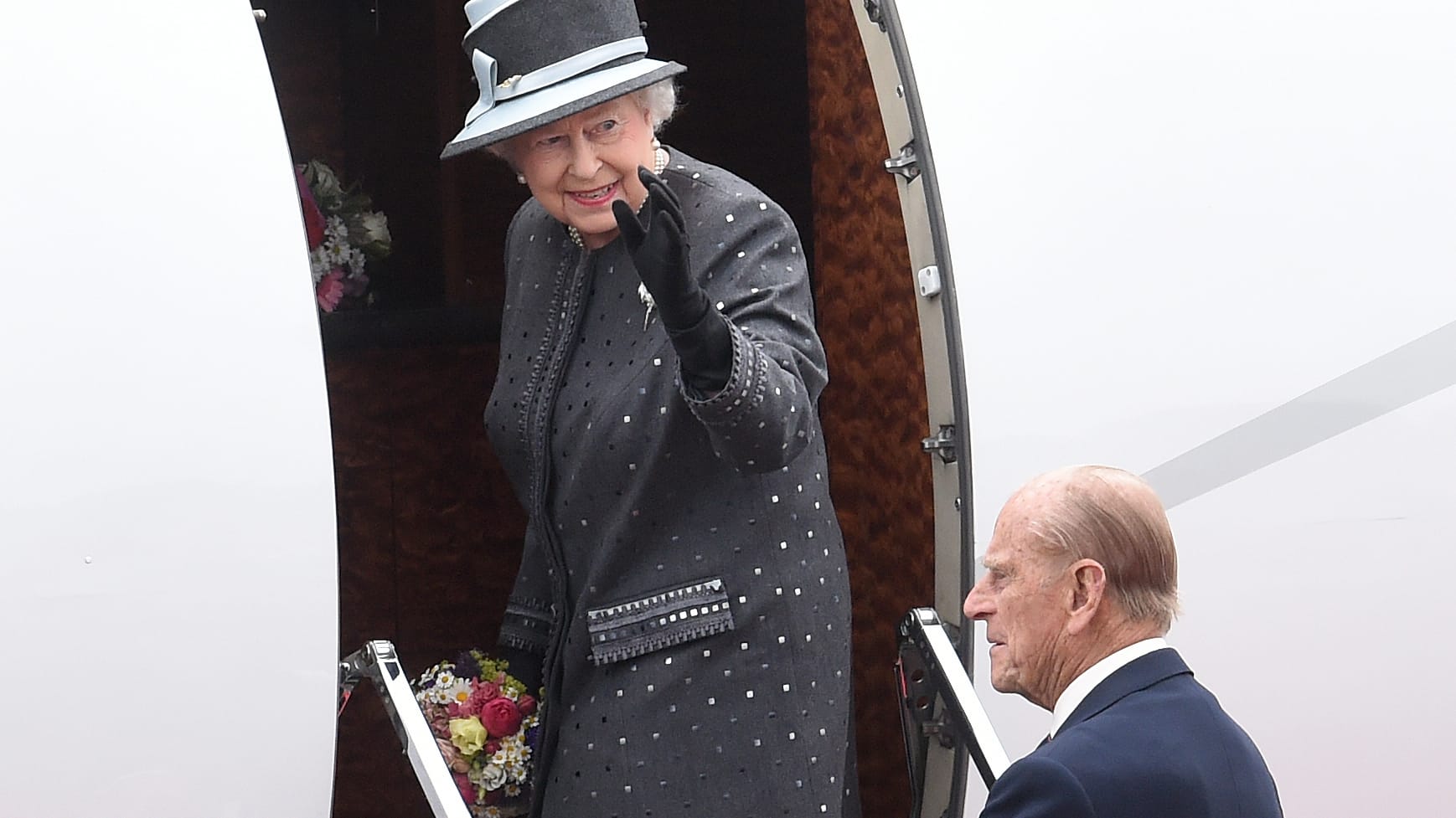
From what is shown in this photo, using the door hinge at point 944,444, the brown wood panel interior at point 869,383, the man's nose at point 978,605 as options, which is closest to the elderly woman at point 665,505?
the door hinge at point 944,444

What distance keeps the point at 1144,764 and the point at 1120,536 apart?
23 centimetres

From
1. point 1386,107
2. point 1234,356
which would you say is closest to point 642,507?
point 1234,356

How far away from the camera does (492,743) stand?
245 cm

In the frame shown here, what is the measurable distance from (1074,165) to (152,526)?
4.01 feet

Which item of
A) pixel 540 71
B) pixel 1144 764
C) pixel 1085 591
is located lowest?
pixel 1144 764

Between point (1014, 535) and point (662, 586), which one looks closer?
point (1014, 535)

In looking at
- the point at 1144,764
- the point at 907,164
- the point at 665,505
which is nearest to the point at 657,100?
the point at 907,164

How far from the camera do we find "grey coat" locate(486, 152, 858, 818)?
6.97ft

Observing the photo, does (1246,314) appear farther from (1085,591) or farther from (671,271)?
(671,271)

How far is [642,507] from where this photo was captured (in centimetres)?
215

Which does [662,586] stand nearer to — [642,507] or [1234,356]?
[642,507]

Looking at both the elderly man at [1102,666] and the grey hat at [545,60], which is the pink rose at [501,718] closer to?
the grey hat at [545,60]

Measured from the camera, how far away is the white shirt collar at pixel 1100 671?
5.40ft

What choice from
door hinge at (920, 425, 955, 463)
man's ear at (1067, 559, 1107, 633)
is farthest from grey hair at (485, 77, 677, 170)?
man's ear at (1067, 559, 1107, 633)
